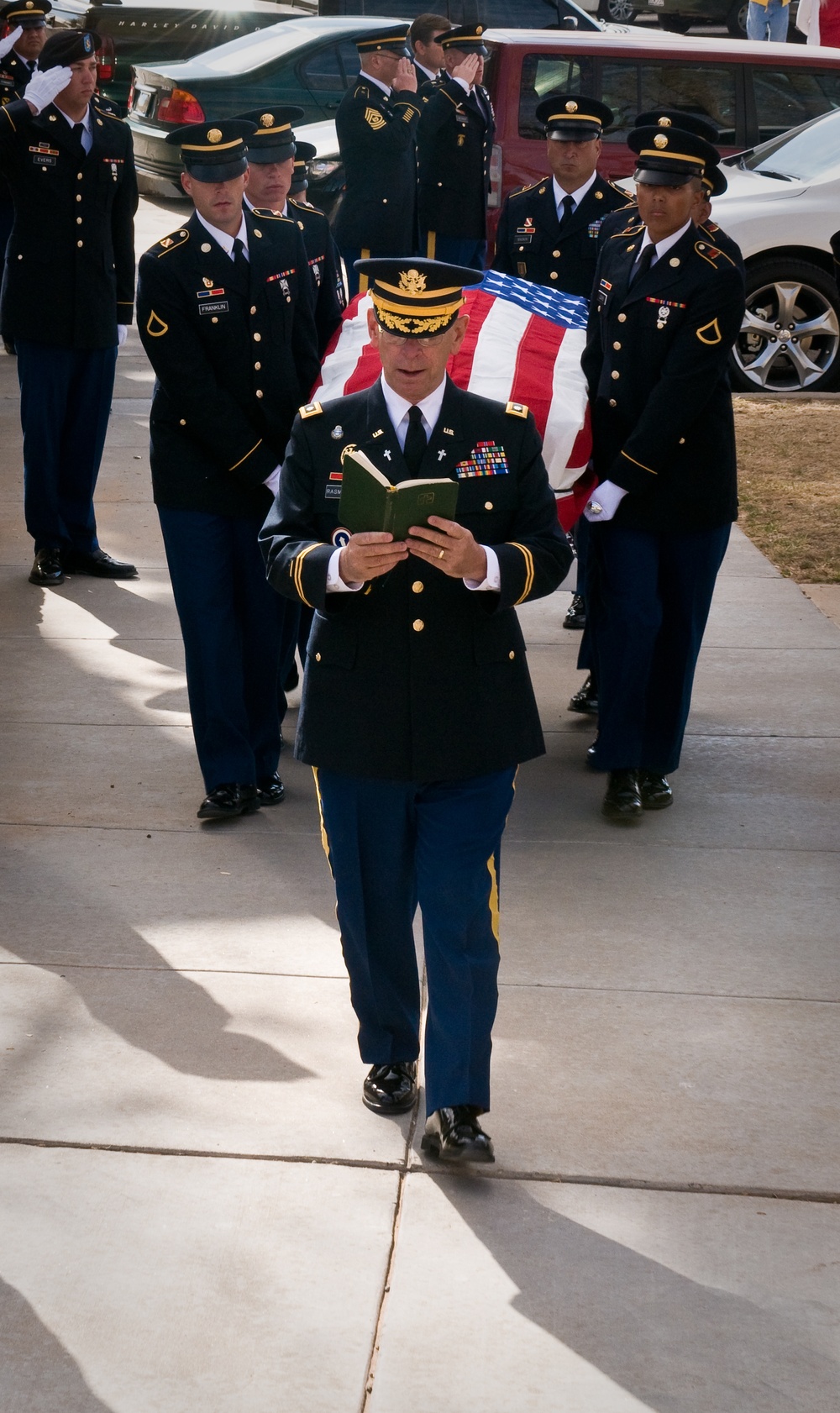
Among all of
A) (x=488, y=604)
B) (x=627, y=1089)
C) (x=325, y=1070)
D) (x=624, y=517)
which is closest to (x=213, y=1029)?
(x=325, y=1070)

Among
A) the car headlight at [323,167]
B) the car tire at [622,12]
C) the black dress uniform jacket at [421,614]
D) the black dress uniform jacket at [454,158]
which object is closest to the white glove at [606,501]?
the black dress uniform jacket at [421,614]

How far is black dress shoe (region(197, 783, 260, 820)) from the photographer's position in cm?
523

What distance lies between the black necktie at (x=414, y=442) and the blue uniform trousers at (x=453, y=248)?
26.0ft

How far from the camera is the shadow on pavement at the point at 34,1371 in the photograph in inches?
109

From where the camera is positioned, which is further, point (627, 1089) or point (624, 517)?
point (624, 517)

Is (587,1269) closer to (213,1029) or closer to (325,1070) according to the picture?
(325,1070)

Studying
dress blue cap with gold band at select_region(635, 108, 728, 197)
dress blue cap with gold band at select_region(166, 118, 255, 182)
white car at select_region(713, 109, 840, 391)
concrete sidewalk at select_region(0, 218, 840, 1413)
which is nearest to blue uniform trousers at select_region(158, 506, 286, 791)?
concrete sidewalk at select_region(0, 218, 840, 1413)

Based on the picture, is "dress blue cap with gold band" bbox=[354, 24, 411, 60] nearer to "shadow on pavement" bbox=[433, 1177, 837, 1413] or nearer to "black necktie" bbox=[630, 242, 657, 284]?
"black necktie" bbox=[630, 242, 657, 284]

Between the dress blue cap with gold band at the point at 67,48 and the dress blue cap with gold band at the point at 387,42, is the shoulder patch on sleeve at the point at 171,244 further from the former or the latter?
the dress blue cap with gold band at the point at 387,42

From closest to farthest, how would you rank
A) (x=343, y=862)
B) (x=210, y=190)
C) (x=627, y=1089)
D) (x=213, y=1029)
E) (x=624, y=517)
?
(x=343, y=862) → (x=627, y=1089) → (x=213, y=1029) → (x=210, y=190) → (x=624, y=517)

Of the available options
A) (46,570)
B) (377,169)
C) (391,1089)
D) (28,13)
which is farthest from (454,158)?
(391,1089)

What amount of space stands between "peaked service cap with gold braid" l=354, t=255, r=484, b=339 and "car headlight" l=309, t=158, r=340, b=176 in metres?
10.6

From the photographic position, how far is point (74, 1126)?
11.7ft

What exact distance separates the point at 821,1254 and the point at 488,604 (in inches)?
55.1
